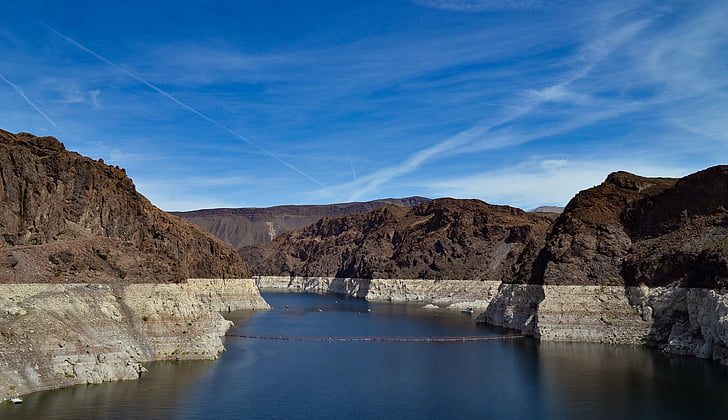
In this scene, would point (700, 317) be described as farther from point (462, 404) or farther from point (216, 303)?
point (216, 303)

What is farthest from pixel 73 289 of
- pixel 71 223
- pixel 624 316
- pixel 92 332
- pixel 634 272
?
pixel 634 272

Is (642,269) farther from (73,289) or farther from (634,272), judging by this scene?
(73,289)

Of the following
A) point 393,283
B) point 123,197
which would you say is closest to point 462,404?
point 123,197

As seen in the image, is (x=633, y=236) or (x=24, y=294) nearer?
(x=24, y=294)

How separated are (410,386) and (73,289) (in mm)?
26833

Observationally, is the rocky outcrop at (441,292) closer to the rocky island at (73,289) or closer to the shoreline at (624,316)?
the shoreline at (624,316)

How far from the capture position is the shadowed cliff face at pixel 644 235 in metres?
71.7

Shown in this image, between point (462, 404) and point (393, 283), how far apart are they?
495 feet

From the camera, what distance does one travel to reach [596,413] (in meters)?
43.3

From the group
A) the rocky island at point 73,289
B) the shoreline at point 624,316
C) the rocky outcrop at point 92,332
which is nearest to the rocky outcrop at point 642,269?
the shoreline at point 624,316

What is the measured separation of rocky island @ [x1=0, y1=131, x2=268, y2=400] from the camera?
43.9 m

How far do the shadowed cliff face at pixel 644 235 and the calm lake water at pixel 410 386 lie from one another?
9472mm

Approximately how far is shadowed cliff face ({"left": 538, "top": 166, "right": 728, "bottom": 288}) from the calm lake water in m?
9.47

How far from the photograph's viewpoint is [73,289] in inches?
2008
